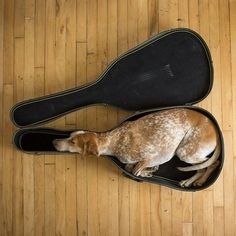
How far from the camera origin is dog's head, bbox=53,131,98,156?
1.57 m

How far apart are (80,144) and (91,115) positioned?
29 centimetres

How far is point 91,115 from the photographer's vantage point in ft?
6.02

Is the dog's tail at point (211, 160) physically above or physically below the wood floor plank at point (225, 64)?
A: below

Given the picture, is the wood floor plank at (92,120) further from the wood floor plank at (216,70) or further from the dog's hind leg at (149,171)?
the wood floor plank at (216,70)

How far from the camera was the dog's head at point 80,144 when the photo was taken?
1.57m

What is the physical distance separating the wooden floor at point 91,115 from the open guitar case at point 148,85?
0.58 ft

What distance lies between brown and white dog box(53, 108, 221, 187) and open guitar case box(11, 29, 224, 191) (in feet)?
0.16

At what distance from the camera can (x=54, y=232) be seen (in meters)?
1.87

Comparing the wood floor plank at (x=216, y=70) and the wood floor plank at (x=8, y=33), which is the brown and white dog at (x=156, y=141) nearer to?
the wood floor plank at (x=216, y=70)

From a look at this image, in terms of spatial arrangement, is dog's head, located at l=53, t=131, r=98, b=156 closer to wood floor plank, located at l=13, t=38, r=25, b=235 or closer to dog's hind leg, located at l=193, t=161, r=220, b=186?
wood floor plank, located at l=13, t=38, r=25, b=235

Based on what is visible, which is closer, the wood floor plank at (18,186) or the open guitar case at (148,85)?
the open guitar case at (148,85)

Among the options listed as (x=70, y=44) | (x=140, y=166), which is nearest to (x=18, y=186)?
(x=140, y=166)

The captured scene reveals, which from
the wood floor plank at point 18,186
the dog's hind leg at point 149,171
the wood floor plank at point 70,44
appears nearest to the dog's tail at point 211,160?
the dog's hind leg at point 149,171

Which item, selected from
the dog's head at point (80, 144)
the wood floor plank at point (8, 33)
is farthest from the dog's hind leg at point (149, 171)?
the wood floor plank at point (8, 33)
